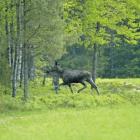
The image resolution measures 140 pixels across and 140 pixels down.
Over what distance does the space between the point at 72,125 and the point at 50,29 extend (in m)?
8.73

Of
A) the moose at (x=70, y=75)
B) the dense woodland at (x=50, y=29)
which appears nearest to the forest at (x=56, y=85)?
the dense woodland at (x=50, y=29)

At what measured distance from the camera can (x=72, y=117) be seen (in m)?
19.3

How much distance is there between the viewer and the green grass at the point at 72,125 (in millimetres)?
15289

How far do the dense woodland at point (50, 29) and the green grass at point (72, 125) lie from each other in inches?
163

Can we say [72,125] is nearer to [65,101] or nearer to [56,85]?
[65,101]

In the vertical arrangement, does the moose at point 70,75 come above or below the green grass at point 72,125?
below

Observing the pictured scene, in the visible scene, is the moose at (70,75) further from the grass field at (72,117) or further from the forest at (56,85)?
the grass field at (72,117)

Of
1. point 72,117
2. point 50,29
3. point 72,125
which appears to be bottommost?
point 72,117

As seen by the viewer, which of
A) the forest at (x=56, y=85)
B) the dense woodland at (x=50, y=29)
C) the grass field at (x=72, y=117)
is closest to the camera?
the grass field at (x=72, y=117)

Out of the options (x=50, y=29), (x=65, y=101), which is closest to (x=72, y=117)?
(x=65, y=101)

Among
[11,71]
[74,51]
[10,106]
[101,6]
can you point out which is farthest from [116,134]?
[74,51]

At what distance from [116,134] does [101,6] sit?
17313mm

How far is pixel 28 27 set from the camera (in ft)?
81.6

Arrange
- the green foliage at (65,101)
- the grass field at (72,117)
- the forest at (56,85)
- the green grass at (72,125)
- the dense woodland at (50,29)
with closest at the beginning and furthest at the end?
the green grass at (72,125), the grass field at (72,117), the forest at (56,85), the green foliage at (65,101), the dense woodland at (50,29)
